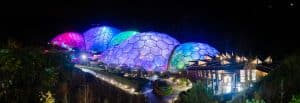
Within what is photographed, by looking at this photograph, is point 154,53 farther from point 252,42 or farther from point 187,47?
point 252,42

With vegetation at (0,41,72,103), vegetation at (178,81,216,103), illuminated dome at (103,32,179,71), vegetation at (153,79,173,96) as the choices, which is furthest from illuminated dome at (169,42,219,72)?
vegetation at (0,41,72,103)

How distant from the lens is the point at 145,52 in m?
22.0

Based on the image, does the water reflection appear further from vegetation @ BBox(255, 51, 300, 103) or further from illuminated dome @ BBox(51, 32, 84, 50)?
illuminated dome @ BBox(51, 32, 84, 50)

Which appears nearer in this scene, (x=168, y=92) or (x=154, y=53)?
(x=168, y=92)

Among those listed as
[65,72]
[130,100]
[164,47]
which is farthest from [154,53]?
[65,72]

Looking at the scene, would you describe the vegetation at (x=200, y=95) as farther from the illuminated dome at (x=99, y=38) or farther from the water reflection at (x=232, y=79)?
the illuminated dome at (x=99, y=38)

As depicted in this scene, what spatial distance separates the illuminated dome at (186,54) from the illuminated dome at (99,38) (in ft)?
26.2

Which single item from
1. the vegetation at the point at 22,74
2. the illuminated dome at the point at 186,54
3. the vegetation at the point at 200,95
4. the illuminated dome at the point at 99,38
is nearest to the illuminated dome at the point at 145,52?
the illuminated dome at the point at 186,54

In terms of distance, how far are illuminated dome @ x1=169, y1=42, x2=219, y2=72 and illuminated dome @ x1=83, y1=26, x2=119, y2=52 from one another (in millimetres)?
7973

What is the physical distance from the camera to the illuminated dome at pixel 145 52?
2164 cm

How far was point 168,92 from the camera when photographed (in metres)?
13.9

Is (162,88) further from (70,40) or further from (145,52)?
(70,40)

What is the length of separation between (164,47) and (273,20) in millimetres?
10229

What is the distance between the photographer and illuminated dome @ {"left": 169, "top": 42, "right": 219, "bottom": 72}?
68.9 feet
